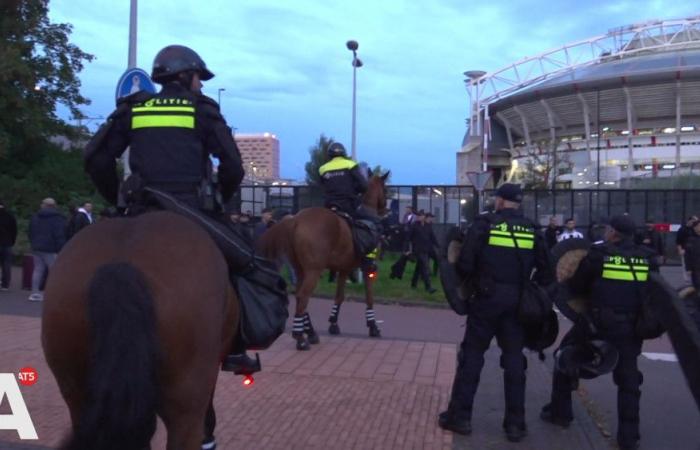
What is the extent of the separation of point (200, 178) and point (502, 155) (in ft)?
291

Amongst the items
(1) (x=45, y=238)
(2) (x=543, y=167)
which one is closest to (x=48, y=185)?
(1) (x=45, y=238)

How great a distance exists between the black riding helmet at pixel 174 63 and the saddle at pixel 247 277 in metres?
0.68

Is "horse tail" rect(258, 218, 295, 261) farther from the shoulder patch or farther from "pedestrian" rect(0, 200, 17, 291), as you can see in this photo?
"pedestrian" rect(0, 200, 17, 291)

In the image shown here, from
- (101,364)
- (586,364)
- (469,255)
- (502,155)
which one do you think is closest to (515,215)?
(469,255)

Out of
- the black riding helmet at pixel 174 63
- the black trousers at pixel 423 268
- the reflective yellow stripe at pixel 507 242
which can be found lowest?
the black trousers at pixel 423 268

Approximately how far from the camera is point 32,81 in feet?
83.1

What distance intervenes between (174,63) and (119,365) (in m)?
1.87

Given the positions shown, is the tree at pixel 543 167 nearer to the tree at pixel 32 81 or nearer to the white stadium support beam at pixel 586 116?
the white stadium support beam at pixel 586 116

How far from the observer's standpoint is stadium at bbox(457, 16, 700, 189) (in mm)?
74812

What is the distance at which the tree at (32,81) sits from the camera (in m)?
24.8

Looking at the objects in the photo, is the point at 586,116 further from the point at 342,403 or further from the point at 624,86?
the point at 342,403

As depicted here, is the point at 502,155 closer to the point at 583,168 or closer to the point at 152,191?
the point at 583,168

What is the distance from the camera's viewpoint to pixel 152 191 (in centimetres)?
402

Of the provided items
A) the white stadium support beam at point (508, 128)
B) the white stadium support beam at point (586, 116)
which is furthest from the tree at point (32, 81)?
the white stadium support beam at point (508, 128)
